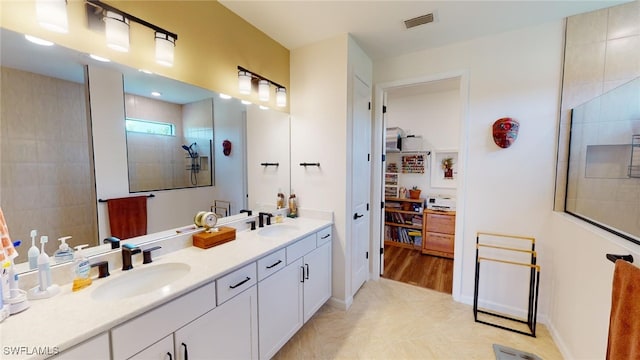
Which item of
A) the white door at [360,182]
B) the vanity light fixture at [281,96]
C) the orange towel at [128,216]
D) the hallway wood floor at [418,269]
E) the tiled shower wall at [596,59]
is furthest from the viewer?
the hallway wood floor at [418,269]

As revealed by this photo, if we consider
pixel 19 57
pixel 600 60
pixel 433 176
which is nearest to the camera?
pixel 19 57

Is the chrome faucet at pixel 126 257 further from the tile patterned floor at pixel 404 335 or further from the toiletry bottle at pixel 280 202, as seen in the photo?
the toiletry bottle at pixel 280 202

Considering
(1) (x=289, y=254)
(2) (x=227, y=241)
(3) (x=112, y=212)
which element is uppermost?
(3) (x=112, y=212)

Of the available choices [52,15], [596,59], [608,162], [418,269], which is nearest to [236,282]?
[52,15]

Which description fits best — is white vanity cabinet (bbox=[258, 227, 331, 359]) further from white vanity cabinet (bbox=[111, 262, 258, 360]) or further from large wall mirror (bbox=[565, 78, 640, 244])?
large wall mirror (bbox=[565, 78, 640, 244])

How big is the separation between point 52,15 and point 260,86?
1.34 metres

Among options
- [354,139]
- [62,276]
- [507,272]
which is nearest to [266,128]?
[354,139]

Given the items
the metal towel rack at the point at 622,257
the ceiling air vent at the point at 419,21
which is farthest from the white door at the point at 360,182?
the metal towel rack at the point at 622,257

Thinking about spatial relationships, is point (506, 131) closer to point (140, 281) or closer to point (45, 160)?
point (140, 281)

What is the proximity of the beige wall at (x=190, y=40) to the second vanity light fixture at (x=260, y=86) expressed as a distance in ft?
0.18

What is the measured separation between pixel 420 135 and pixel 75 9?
4.23 metres

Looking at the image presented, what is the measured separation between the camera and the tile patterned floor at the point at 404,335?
1894 millimetres

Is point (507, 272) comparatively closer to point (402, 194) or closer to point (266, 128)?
point (402, 194)

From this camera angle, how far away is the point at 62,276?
3.77ft
